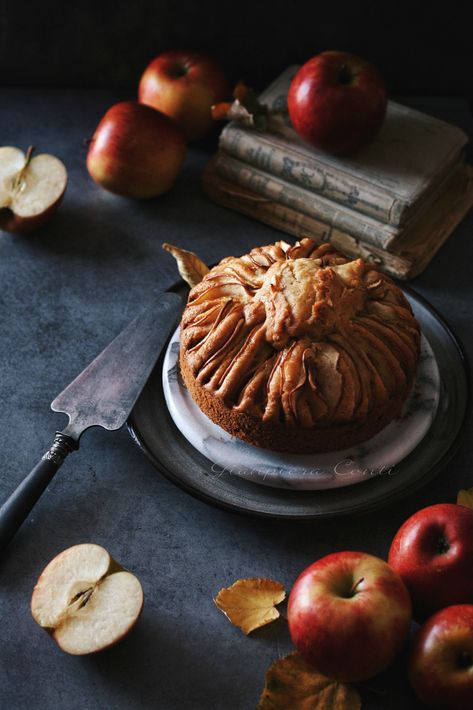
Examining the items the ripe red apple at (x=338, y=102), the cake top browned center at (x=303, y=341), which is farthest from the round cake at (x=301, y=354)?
the ripe red apple at (x=338, y=102)

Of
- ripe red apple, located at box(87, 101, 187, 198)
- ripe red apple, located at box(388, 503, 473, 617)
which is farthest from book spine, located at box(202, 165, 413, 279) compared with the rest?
ripe red apple, located at box(388, 503, 473, 617)

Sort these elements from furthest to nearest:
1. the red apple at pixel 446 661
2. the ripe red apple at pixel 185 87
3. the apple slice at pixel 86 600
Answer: the ripe red apple at pixel 185 87 → the apple slice at pixel 86 600 → the red apple at pixel 446 661

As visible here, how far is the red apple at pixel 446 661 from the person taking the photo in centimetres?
111

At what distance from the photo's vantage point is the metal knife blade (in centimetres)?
144

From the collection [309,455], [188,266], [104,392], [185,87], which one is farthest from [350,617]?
[185,87]

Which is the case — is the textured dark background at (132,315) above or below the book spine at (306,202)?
below

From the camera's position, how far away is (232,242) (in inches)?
72.7

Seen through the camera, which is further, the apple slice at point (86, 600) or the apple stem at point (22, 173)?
the apple stem at point (22, 173)

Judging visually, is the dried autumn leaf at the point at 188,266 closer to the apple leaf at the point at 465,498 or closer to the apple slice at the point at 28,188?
the apple slice at the point at 28,188

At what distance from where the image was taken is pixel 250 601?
128 cm

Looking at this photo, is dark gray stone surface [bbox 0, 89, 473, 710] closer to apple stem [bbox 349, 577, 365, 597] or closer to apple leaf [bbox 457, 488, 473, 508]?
apple leaf [bbox 457, 488, 473, 508]

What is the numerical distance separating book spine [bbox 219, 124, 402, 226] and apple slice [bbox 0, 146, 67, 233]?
0.37 metres

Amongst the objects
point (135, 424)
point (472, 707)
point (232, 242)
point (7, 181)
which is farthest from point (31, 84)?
point (472, 707)

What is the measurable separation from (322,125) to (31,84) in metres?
0.81
